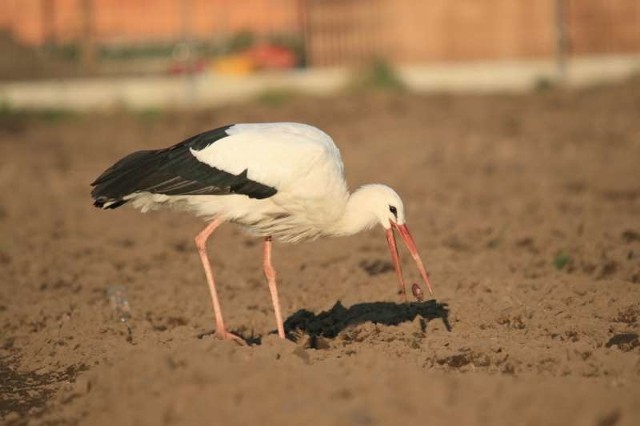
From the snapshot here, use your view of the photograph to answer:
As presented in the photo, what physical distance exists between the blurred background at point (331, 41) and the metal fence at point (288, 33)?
25 millimetres

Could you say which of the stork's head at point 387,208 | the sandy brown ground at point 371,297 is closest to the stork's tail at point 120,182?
the sandy brown ground at point 371,297

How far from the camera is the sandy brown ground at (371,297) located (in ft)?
19.2

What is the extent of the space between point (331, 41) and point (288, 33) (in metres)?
2.78

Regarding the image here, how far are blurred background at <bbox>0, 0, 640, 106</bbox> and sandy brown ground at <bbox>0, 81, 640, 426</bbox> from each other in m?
5.45

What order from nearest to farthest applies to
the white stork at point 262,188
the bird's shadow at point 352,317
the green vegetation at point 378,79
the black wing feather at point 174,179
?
the white stork at point 262,188, the black wing feather at point 174,179, the bird's shadow at point 352,317, the green vegetation at point 378,79

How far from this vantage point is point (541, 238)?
36.5ft

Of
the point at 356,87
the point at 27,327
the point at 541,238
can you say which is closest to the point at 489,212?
the point at 541,238

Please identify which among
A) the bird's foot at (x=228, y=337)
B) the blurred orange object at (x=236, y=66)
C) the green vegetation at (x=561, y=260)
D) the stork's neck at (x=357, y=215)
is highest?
the stork's neck at (x=357, y=215)

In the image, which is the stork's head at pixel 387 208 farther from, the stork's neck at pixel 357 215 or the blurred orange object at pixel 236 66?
the blurred orange object at pixel 236 66

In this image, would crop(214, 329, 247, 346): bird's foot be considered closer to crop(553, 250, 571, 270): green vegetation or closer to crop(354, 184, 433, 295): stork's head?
crop(354, 184, 433, 295): stork's head

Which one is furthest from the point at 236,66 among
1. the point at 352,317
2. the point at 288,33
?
the point at 352,317

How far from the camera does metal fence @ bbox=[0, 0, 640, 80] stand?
24469mm

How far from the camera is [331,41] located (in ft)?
86.6

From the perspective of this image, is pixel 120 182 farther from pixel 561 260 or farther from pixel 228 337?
pixel 561 260
